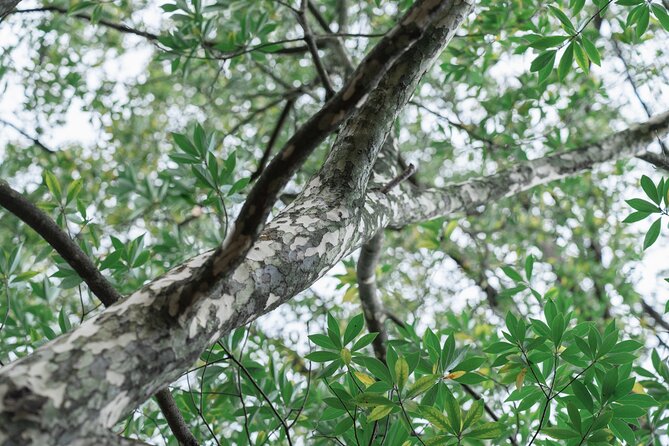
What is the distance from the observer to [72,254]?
1538 mm

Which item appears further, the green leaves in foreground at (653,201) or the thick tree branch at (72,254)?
the green leaves in foreground at (653,201)

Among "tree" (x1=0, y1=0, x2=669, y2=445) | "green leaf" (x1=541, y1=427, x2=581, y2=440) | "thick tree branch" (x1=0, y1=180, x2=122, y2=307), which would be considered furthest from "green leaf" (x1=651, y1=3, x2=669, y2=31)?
"thick tree branch" (x1=0, y1=180, x2=122, y2=307)

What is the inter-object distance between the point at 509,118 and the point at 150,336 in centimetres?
350

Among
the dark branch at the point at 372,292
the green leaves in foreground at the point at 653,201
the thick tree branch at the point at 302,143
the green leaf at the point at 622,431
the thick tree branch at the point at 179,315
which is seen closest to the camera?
the thick tree branch at the point at 179,315

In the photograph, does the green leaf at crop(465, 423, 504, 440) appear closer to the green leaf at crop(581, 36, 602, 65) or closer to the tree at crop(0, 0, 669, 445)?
the tree at crop(0, 0, 669, 445)

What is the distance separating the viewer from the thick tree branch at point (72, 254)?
1397mm

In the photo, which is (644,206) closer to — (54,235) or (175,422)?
(175,422)

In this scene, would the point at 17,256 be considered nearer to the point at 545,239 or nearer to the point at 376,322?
the point at 376,322

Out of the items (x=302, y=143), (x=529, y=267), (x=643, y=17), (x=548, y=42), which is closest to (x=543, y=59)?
(x=548, y=42)

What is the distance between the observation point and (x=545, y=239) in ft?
19.4

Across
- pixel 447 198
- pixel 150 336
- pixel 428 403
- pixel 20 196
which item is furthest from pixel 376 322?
pixel 150 336

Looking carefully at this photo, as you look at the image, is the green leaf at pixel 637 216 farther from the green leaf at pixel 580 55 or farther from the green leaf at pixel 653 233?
the green leaf at pixel 580 55

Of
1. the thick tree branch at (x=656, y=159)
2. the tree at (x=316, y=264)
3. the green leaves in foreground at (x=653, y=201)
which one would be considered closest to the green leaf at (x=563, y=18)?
the tree at (x=316, y=264)

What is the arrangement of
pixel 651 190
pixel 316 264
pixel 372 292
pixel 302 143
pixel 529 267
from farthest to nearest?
1. pixel 372 292
2. pixel 529 267
3. pixel 651 190
4. pixel 316 264
5. pixel 302 143
